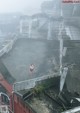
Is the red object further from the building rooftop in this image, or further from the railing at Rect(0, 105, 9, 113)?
the railing at Rect(0, 105, 9, 113)

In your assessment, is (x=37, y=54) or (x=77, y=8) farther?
(x=77, y=8)

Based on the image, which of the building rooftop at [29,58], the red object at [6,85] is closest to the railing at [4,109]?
the red object at [6,85]

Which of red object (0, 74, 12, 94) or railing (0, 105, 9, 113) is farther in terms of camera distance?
railing (0, 105, 9, 113)

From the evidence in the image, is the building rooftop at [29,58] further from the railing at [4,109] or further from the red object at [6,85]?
the railing at [4,109]

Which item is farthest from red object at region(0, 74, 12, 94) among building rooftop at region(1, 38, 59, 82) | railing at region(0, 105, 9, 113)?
railing at region(0, 105, 9, 113)

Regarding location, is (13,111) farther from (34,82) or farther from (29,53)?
(29,53)

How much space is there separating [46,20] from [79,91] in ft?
56.9

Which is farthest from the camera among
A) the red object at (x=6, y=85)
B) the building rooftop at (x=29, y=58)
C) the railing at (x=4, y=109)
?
the building rooftop at (x=29, y=58)

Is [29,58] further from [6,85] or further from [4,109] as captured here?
[4,109]

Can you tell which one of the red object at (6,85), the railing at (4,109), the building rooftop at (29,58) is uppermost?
the building rooftop at (29,58)

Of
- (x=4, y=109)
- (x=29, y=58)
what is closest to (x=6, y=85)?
(x=4, y=109)

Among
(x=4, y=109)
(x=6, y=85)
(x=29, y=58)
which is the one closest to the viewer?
(x=6, y=85)

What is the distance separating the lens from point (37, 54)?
25.7 meters

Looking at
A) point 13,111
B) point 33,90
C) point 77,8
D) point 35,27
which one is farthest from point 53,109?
point 77,8
